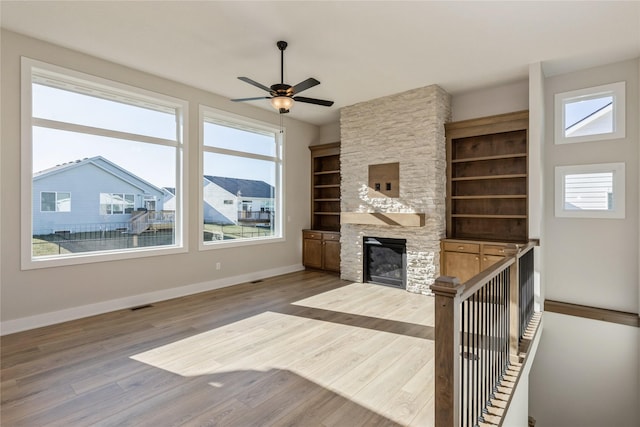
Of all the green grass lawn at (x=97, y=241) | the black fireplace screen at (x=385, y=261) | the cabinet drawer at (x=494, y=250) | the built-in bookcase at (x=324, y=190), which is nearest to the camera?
the green grass lawn at (x=97, y=241)

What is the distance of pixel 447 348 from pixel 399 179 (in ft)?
13.4

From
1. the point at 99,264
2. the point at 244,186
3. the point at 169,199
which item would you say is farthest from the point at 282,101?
the point at 99,264

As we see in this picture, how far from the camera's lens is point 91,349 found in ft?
10.1

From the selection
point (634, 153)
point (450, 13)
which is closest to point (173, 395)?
point (450, 13)

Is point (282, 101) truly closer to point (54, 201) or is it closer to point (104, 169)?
point (104, 169)

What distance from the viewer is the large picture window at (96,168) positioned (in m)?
3.72

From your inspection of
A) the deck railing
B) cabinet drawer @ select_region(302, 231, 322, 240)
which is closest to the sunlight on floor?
the deck railing

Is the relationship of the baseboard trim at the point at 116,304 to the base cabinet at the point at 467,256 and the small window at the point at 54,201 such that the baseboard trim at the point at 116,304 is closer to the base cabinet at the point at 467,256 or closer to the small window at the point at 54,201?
the small window at the point at 54,201

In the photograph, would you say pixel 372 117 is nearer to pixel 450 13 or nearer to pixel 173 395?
pixel 450 13

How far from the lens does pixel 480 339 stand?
2.49 metres

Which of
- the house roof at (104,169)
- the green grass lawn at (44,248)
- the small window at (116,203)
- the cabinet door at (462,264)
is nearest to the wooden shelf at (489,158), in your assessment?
the cabinet door at (462,264)

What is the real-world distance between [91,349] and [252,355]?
5.18ft

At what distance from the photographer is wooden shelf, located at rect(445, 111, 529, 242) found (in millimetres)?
4816

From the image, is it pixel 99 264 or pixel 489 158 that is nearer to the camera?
pixel 99 264
